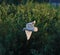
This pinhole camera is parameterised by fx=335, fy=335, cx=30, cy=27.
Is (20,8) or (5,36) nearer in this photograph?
(5,36)

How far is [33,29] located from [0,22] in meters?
0.76

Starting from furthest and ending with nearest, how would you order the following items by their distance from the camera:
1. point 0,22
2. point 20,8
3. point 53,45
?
point 20,8, point 0,22, point 53,45

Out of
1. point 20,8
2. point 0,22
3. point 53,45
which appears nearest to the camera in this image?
point 53,45

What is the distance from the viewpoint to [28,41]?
5977mm

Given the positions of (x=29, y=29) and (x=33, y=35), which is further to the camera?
(x=33, y=35)

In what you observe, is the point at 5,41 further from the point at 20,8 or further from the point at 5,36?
the point at 20,8

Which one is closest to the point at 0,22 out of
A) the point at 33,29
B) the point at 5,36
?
the point at 5,36

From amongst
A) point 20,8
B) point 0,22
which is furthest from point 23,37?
point 20,8

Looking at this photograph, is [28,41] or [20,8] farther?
[20,8]

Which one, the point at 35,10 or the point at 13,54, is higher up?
the point at 35,10

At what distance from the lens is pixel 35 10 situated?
653cm

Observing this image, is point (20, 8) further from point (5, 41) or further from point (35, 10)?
point (5, 41)

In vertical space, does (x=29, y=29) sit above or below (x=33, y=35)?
above

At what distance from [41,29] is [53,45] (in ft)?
1.37
